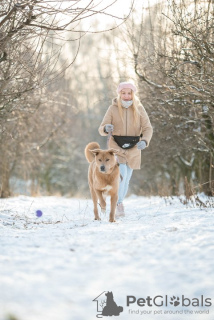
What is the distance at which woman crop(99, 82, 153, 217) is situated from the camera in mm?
7461

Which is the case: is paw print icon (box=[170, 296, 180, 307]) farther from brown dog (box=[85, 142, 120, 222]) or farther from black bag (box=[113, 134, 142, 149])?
black bag (box=[113, 134, 142, 149])

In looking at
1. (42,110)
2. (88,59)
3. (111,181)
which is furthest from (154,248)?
(88,59)

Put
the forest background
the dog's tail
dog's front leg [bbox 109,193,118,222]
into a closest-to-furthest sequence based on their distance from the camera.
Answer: the forest background
dog's front leg [bbox 109,193,118,222]
the dog's tail

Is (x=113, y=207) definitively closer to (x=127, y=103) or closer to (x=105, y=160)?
(x=105, y=160)

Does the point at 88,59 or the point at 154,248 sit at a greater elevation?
the point at 88,59

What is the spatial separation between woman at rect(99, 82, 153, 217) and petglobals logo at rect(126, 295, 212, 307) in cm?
457

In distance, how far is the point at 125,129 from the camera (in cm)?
756

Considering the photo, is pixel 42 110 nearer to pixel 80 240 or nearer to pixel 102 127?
pixel 102 127

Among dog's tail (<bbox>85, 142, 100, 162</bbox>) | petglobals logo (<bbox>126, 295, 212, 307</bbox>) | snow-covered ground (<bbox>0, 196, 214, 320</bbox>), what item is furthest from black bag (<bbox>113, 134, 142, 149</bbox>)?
petglobals logo (<bbox>126, 295, 212, 307</bbox>)

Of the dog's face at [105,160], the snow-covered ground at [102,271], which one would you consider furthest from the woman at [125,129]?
the snow-covered ground at [102,271]

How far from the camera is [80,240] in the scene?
442 centimetres

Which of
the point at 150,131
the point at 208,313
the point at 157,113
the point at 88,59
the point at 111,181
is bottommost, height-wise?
the point at 208,313

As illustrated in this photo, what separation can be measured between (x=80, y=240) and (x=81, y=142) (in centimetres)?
3374

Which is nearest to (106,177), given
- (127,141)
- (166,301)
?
(127,141)
